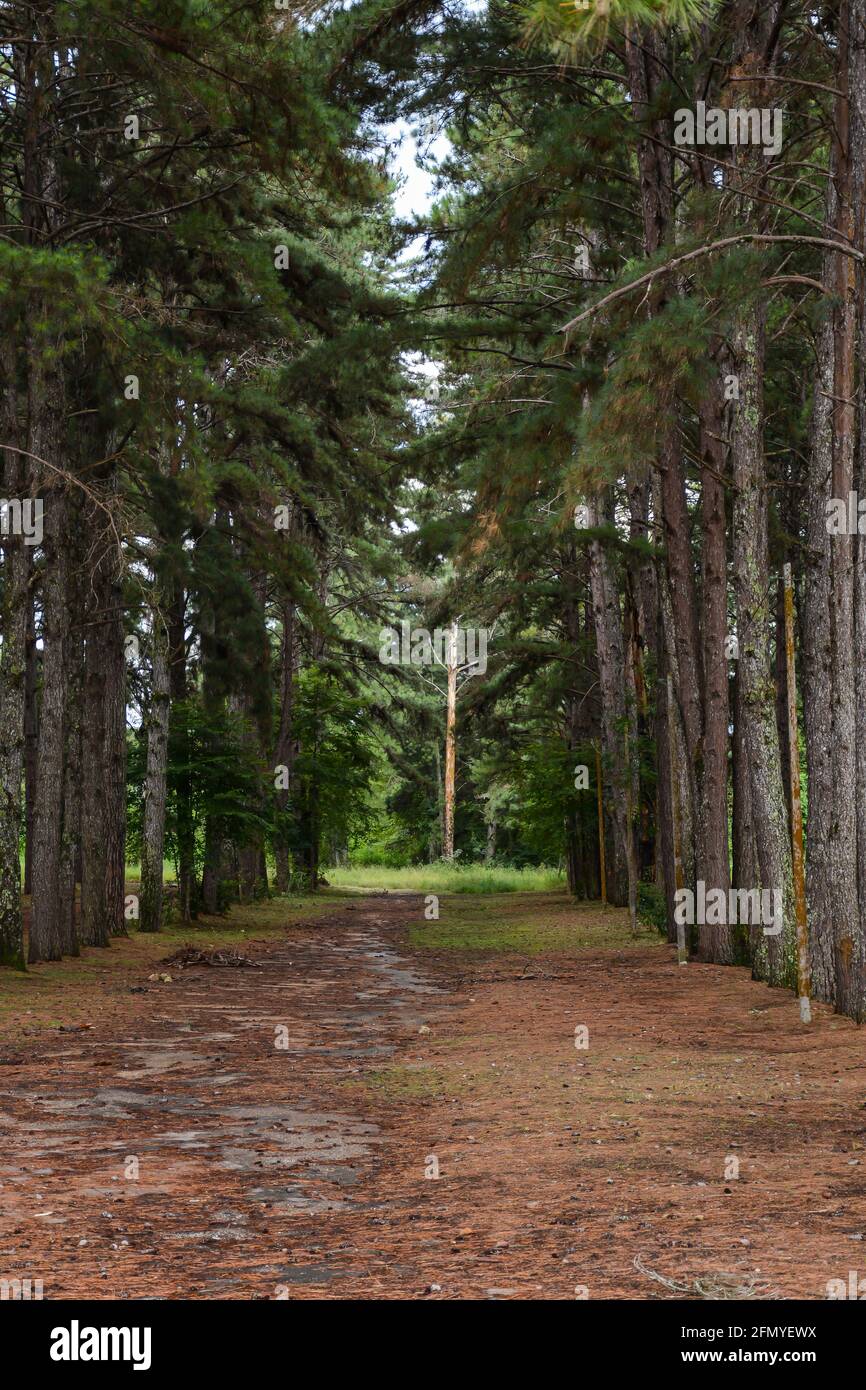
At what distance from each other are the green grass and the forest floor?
30.4m

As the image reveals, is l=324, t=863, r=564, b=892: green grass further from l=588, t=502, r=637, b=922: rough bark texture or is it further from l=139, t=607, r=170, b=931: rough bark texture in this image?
l=139, t=607, r=170, b=931: rough bark texture

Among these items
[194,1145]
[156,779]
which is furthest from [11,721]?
[194,1145]

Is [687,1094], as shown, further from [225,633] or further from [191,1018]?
[225,633]

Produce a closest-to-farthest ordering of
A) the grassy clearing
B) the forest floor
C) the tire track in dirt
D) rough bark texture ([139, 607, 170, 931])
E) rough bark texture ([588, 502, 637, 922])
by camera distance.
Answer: the forest floor < the tire track in dirt < rough bark texture ([139, 607, 170, 931]) < the grassy clearing < rough bark texture ([588, 502, 637, 922])

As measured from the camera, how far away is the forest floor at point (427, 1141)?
5.55 m

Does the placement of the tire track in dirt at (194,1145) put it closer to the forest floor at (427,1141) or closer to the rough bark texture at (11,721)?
the forest floor at (427,1141)

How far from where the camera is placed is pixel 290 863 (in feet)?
138

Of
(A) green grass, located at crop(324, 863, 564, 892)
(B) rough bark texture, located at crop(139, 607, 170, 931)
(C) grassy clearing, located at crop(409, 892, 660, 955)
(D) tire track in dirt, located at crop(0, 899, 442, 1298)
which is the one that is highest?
(B) rough bark texture, located at crop(139, 607, 170, 931)

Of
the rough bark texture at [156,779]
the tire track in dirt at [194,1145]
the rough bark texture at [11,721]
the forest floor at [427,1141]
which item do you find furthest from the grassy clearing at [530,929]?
the rough bark texture at [11,721]

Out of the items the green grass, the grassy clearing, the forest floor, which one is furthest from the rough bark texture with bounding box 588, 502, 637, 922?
the green grass

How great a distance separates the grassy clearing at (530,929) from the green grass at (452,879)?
344 inches

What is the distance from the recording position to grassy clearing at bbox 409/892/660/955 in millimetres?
22984
